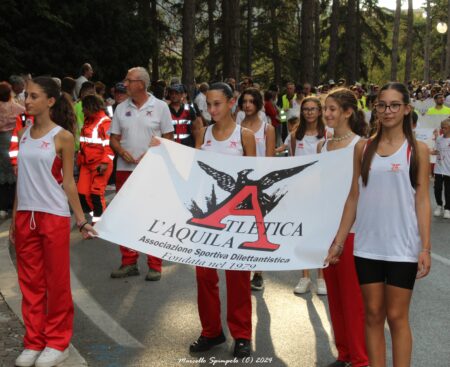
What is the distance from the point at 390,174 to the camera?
473cm

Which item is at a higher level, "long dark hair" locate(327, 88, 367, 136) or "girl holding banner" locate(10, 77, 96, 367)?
"long dark hair" locate(327, 88, 367, 136)

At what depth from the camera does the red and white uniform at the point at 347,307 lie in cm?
543

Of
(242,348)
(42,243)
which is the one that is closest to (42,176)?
(42,243)

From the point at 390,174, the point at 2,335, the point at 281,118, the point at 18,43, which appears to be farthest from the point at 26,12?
the point at 390,174

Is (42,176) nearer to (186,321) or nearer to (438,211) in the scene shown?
(186,321)

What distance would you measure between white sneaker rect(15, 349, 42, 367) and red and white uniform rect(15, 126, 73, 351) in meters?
0.03

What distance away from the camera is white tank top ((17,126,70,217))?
563 cm

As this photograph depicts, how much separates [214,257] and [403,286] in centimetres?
150

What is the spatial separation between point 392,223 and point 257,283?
361 cm

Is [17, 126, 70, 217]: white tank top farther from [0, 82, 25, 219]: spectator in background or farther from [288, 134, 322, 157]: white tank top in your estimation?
[0, 82, 25, 219]: spectator in background

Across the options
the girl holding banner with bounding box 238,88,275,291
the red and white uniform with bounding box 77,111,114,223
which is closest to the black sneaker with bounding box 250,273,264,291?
the girl holding banner with bounding box 238,88,275,291

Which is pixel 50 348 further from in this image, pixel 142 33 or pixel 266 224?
pixel 142 33

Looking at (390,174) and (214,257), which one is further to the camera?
(214,257)

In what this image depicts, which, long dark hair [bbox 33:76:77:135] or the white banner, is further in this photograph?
long dark hair [bbox 33:76:77:135]
